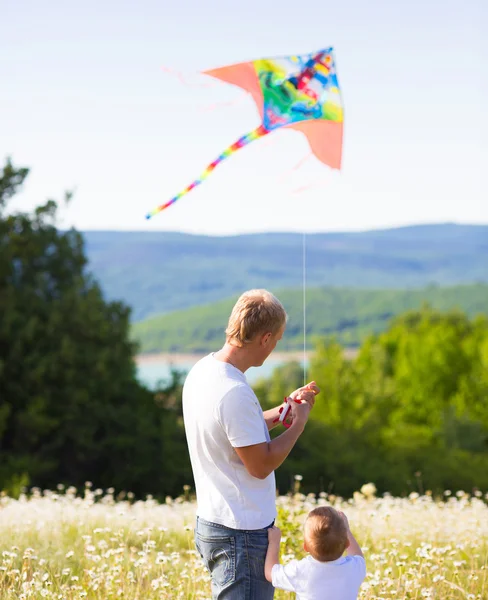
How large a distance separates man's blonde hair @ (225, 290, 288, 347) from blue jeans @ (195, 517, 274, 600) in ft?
2.71

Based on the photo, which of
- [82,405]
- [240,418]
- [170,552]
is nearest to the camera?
[240,418]

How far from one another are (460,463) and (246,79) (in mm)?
32087

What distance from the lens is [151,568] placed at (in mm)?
6195

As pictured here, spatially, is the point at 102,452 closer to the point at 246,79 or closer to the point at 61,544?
the point at 61,544

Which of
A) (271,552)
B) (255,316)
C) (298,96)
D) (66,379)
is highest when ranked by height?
(298,96)

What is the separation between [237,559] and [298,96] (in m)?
2.84

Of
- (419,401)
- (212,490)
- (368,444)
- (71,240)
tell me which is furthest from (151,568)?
(419,401)

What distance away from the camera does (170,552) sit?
23.4ft

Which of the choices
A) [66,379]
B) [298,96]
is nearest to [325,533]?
[298,96]

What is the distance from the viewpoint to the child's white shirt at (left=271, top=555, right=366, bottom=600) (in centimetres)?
365

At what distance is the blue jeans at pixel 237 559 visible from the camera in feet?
12.1

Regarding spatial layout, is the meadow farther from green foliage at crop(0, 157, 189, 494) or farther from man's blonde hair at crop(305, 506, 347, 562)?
green foliage at crop(0, 157, 189, 494)

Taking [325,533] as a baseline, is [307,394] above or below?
above

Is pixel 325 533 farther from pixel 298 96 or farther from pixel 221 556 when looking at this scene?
pixel 298 96
